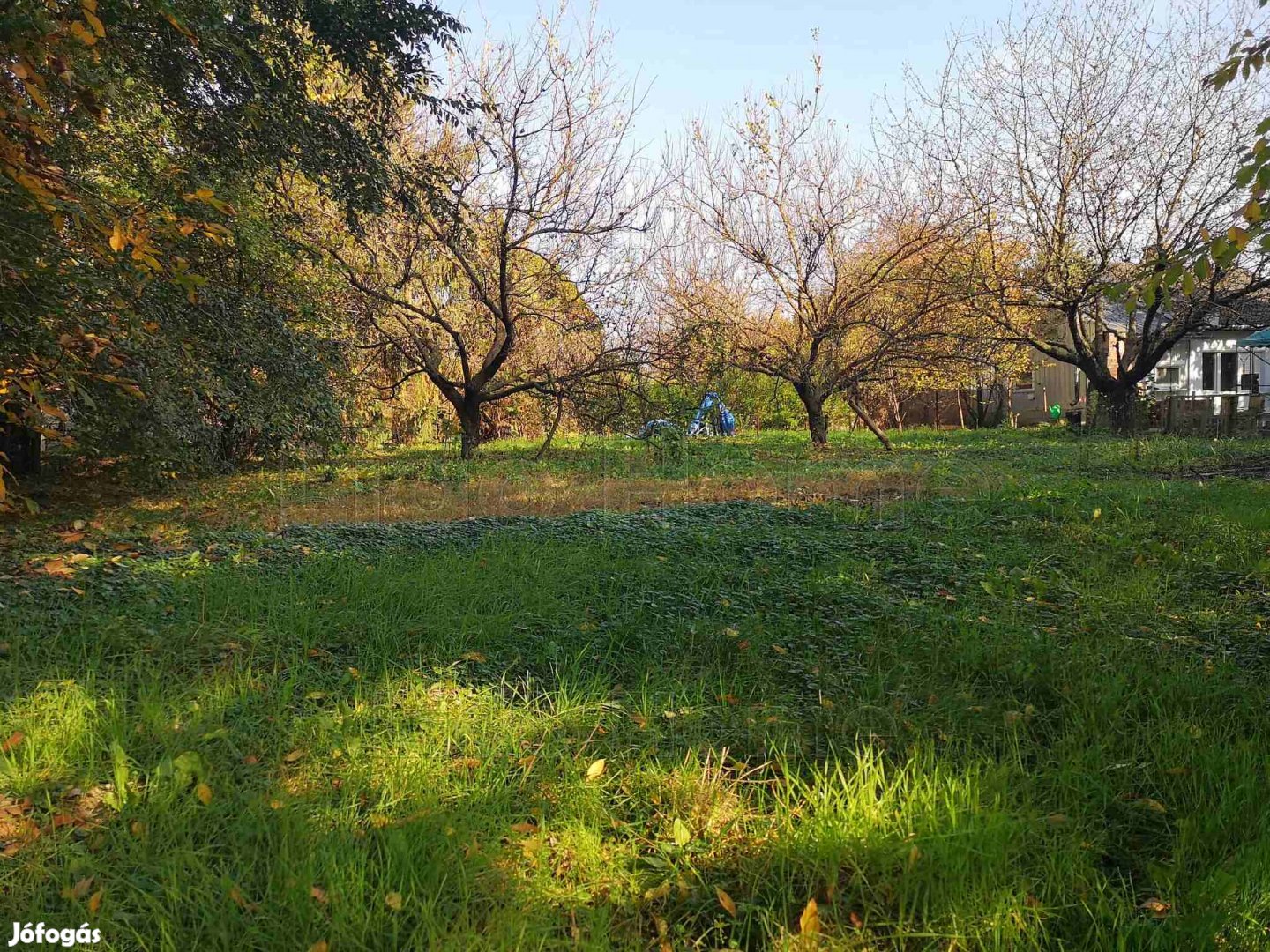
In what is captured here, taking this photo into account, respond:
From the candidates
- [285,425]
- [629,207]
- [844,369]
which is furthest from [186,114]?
[844,369]

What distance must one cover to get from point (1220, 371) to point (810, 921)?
28.1 m

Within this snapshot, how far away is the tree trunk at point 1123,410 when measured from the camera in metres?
15.7

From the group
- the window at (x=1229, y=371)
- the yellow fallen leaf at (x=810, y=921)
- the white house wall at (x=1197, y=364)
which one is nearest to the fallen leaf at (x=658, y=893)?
the yellow fallen leaf at (x=810, y=921)

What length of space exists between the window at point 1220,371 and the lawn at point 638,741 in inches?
883

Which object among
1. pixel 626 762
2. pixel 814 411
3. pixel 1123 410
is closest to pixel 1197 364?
pixel 1123 410

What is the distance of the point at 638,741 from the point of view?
8.70 ft

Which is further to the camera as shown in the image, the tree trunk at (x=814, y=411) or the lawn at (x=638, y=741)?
the tree trunk at (x=814, y=411)

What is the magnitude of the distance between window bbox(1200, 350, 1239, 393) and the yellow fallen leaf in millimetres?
27585

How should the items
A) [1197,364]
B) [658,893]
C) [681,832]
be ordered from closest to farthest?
[658,893]
[681,832]
[1197,364]

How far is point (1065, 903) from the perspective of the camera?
1908mm

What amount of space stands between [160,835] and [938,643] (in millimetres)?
3049

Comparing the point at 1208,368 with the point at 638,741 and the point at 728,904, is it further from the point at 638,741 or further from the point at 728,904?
the point at 728,904

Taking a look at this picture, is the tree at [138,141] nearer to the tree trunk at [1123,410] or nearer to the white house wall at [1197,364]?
the tree trunk at [1123,410]

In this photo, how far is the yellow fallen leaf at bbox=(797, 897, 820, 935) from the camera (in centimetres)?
177
